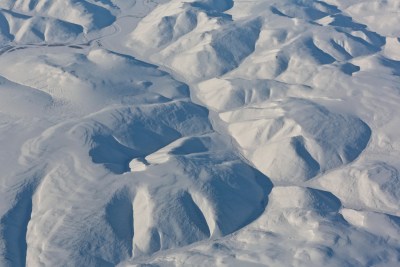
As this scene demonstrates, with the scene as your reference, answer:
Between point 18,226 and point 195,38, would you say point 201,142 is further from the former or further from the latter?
point 195,38

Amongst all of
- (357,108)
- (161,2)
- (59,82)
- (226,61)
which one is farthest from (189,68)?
(161,2)

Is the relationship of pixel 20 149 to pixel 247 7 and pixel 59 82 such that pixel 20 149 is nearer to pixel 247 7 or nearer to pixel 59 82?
pixel 59 82

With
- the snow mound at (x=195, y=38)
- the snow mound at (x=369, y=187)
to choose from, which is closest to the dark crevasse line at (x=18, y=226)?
the snow mound at (x=369, y=187)

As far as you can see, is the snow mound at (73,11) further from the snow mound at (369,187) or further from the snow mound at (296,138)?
the snow mound at (369,187)

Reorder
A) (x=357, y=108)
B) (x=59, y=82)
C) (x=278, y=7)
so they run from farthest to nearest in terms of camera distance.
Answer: (x=278, y=7) < (x=59, y=82) < (x=357, y=108)

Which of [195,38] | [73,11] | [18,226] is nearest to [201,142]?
[18,226]

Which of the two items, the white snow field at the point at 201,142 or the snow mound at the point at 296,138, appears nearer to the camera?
the white snow field at the point at 201,142

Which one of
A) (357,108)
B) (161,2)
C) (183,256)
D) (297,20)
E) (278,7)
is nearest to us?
(183,256)

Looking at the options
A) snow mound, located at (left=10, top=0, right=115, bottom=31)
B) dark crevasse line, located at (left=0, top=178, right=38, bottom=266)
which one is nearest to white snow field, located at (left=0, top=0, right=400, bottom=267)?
dark crevasse line, located at (left=0, top=178, right=38, bottom=266)
